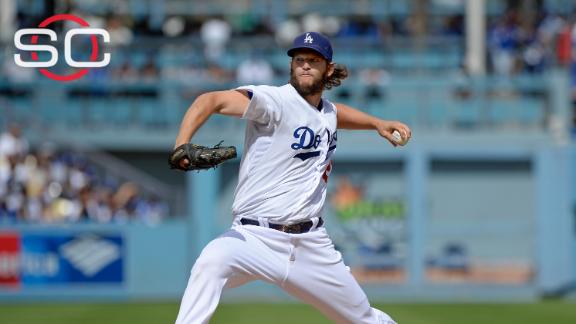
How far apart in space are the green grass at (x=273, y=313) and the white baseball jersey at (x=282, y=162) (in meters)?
5.52

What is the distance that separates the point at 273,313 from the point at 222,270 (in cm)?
708

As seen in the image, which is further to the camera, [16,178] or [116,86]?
[116,86]

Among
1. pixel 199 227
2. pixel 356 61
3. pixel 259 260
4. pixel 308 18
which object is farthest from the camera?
pixel 308 18

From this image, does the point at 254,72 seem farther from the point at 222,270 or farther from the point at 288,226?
the point at 222,270

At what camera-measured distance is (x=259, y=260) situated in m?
5.99

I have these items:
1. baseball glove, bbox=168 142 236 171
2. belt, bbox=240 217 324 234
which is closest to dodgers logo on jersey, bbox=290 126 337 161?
belt, bbox=240 217 324 234

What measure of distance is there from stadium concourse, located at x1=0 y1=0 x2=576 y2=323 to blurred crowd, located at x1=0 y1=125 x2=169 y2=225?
0.10 feet

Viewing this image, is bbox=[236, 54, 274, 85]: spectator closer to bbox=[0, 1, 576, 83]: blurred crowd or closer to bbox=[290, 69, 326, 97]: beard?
bbox=[0, 1, 576, 83]: blurred crowd

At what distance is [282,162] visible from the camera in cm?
614

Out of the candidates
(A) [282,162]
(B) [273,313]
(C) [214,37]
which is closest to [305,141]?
(A) [282,162]

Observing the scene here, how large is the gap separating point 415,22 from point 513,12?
2.10 meters

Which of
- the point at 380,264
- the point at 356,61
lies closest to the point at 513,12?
the point at 356,61

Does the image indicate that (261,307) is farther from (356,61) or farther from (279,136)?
(279,136)

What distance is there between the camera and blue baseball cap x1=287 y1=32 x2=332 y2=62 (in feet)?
19.9
